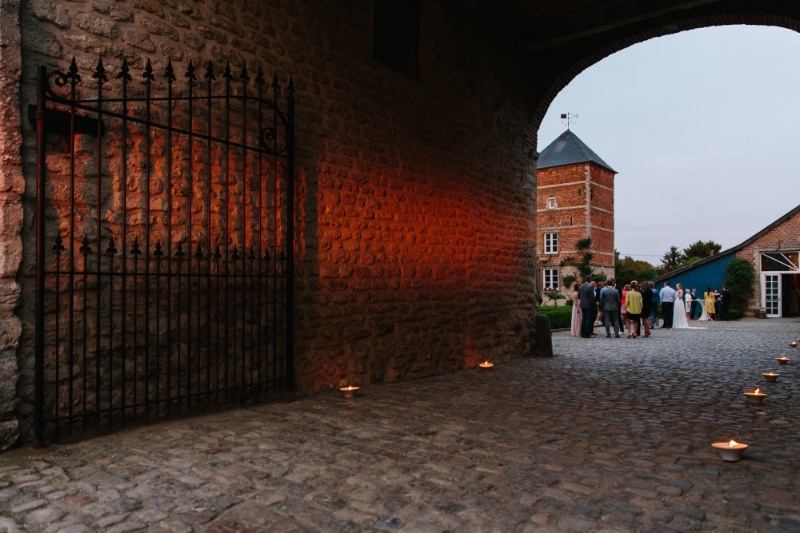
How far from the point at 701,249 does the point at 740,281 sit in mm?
24715

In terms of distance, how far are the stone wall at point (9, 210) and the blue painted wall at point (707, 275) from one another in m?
29.9

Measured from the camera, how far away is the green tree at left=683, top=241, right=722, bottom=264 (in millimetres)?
48375

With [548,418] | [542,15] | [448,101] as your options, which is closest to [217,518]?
[548,418]

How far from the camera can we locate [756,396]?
526cm

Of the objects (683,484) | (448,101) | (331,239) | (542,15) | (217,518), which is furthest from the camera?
A: (542,15)

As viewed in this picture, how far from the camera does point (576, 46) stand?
10172 millimetres

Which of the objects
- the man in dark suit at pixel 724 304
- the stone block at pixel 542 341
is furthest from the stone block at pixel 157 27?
the man in dark suit at pixel 724 304

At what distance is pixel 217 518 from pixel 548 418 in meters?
3.00

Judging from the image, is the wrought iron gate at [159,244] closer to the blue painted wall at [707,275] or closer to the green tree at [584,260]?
the blue painted wall at [707,275]

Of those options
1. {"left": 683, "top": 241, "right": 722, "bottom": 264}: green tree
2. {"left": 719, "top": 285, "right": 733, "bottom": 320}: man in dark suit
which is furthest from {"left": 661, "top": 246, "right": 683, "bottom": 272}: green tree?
{"left": 719, "top": 285, "right": 733, "bottom": 320}: man in dark suit

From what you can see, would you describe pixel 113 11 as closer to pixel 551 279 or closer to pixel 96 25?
pixel 96 25

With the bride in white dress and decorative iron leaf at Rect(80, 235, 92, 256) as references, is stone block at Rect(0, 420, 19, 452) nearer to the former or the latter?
decorative iron leaf at Rect(80, 235, 92, 256)

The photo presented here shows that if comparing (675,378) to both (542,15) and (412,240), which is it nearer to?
(412,240)

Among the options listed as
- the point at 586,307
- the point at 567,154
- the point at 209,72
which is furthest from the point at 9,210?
the point at 567,154
